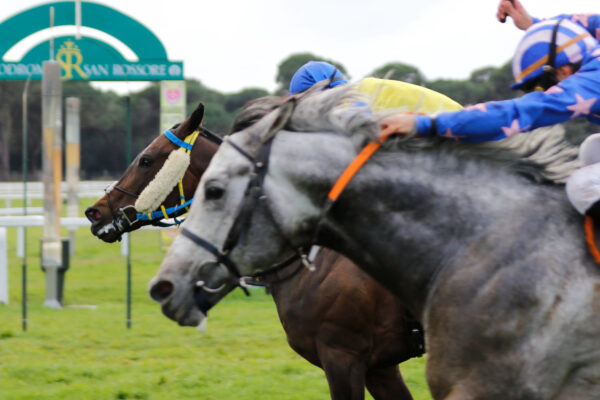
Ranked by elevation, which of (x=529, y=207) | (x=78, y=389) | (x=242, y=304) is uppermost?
(x=529, y=207)

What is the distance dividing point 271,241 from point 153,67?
361 inches

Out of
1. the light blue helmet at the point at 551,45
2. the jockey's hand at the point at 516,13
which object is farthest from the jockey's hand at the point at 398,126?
the jockey's hand at the point at 516,13

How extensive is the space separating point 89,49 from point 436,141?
9396 millimetres

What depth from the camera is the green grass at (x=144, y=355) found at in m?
5.46

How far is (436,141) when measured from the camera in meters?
2.60

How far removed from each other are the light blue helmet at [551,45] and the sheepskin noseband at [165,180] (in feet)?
7.36

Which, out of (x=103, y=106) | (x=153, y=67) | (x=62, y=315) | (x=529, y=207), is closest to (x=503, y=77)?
(x=103, y=106)

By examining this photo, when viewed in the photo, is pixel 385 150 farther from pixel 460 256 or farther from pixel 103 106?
pixel 103 106

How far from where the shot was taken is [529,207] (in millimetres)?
2514

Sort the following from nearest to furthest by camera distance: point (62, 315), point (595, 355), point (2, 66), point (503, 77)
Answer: point (595, 355)
point (62, 315)
point (2, 66)
point (503, 77)

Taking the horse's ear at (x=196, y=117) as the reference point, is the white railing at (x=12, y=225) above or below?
below

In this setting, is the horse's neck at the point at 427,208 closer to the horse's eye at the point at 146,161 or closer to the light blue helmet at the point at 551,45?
the light blue helmet at the point at 551,45

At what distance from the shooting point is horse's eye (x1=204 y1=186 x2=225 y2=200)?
254cm

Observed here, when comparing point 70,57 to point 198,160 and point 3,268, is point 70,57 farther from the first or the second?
point 198,160
